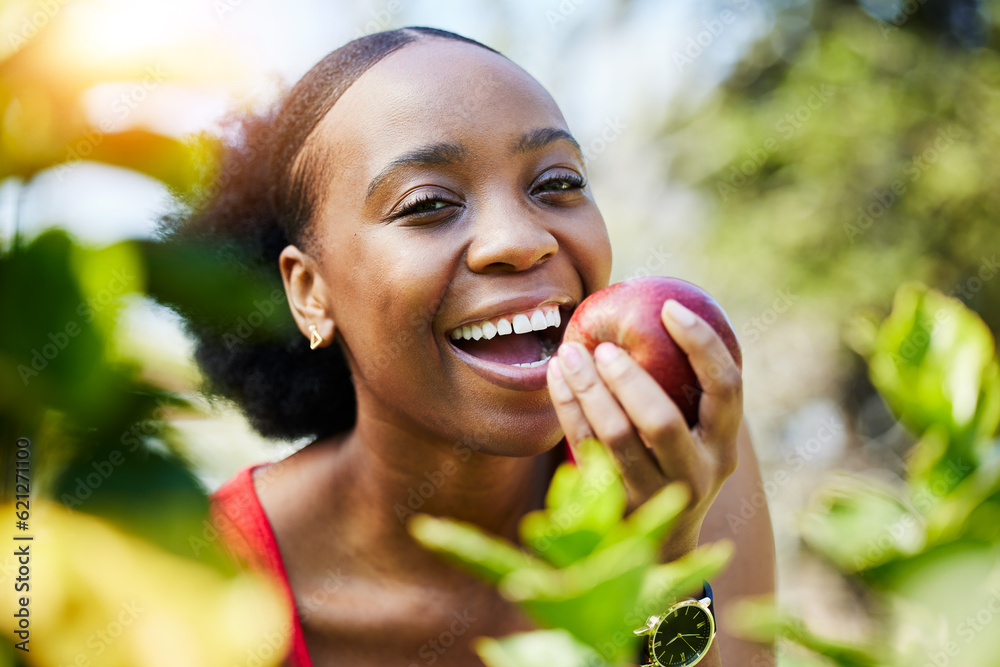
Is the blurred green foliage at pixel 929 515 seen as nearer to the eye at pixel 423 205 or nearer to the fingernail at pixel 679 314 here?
the fingernail at pixel 679 314

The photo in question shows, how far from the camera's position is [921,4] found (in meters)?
6.10

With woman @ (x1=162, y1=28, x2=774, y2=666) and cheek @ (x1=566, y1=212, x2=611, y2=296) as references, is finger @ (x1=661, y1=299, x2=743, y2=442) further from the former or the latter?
cheek @ (x1=566, y1=212, x2=611, y2=296)

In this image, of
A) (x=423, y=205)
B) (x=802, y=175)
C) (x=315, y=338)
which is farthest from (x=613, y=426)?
(x=802, y=175)

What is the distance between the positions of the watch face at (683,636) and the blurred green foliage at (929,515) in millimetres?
885

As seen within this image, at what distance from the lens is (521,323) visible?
1.71 m

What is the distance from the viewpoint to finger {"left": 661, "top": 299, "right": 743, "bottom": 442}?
1.30m

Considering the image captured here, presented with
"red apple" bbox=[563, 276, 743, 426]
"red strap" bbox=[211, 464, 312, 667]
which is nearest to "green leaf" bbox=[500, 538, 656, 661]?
"red apple" bbox=[563, 276, 743, 426]

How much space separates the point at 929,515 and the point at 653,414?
64cm

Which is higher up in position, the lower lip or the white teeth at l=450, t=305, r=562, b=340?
the white teeth at l=450, t=305, r=562, b=340

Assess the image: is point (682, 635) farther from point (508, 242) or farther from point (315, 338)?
point (315, 338)

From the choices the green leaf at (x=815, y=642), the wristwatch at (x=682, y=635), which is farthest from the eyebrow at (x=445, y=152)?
the green leaf at (x=815, y=642)

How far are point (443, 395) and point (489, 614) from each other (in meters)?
0.85

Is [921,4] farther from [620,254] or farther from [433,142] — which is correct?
[433,142]

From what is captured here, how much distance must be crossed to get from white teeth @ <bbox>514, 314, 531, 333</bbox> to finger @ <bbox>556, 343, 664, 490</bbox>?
0.41 m
